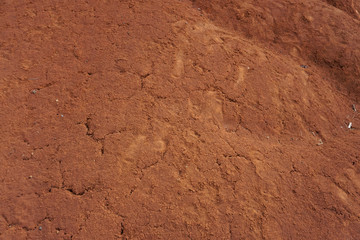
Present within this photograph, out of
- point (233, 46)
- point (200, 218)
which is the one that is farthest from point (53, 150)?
point (233, 46)

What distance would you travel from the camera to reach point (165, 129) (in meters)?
2.07

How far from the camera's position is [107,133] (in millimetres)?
1981

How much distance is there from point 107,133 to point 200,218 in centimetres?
93

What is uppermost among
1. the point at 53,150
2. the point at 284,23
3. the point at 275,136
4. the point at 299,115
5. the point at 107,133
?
the point at 284,23

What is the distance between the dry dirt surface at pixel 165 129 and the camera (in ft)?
5.65

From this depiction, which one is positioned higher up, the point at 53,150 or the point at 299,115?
the point at 299,115

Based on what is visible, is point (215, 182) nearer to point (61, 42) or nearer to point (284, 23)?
point (61, 42)

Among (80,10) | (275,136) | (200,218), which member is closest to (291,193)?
(275,136)

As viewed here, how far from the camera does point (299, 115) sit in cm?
259

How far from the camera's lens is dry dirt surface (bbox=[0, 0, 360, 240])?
172 centimetres

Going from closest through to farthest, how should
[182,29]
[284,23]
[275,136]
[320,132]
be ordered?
[275,136]
[320,132]
[182,29]
[284,23]

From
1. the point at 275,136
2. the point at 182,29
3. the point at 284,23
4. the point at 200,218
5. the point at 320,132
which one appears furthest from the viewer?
the point at 284,23

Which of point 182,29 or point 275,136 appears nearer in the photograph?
point 275,136

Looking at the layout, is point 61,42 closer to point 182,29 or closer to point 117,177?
point 182,29
